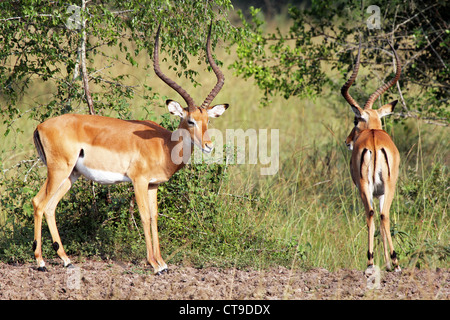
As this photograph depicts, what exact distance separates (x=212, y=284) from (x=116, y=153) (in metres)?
1.56

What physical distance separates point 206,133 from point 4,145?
5.33m

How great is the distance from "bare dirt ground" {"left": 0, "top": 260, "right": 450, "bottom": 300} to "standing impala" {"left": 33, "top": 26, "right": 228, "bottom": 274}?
27 cm

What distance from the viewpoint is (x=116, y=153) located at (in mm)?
5711

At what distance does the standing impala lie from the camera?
5633 mm

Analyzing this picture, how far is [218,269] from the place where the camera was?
5.68 meters

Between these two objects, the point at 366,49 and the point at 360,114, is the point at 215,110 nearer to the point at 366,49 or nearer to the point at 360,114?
the point at 360,114

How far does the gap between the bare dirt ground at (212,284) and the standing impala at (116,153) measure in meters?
0.27

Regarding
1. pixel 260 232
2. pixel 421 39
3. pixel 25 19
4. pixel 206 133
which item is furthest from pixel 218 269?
pixel 421 39

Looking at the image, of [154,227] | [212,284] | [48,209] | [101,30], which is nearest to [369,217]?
[212,284]

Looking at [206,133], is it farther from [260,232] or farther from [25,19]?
[25,19]

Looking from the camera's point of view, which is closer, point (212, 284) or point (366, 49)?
point (212, 284)
